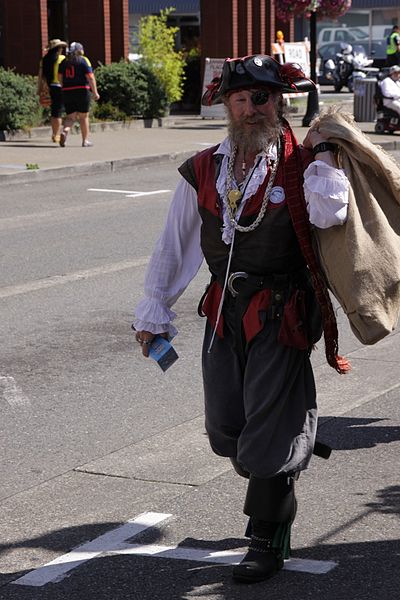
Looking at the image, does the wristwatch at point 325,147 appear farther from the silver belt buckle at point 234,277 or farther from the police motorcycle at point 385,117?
the police motorcycle at point 385,117

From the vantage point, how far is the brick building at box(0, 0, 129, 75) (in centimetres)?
2709

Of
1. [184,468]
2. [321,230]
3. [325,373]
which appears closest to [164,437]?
[184,468]

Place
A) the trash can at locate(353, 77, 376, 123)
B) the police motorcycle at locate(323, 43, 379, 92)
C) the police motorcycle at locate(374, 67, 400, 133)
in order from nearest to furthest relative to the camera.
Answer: the police motorcycle at locate(374, 67, 400, 133)
the trash can at locate(353, 77, 376, 123)
the police motorcycle at locate(323, 43, 379, 92)

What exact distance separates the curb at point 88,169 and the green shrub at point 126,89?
495cm

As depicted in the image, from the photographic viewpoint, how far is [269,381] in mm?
4246

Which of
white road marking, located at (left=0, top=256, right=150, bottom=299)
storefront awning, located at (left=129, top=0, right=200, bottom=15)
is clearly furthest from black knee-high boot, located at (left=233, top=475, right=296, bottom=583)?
storefront awning, located at (left=129, top=0, right=200, bottom=15)

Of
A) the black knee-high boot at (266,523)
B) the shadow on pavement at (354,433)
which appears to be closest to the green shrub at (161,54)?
the shadow on pavement at (354,433)

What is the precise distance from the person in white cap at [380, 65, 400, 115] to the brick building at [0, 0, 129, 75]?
7.01 metres

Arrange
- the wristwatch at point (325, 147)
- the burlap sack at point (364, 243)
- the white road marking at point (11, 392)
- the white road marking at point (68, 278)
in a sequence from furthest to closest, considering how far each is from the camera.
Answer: the white road marking at point (68, 278), the white road marking at point (11, 392), the wristwatch at point (325, 147), the burlap sack at point (364, 243)

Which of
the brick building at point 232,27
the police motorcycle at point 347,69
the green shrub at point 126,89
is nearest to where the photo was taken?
the green shrub at point 126,89

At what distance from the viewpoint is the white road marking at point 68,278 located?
386 inches

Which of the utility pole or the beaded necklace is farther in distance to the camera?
the utility pole

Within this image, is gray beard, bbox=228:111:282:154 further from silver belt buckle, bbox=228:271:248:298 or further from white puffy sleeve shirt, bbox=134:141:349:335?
silver belt buckle, bbox=228:271:248:298

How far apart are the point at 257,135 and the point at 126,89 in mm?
22381
